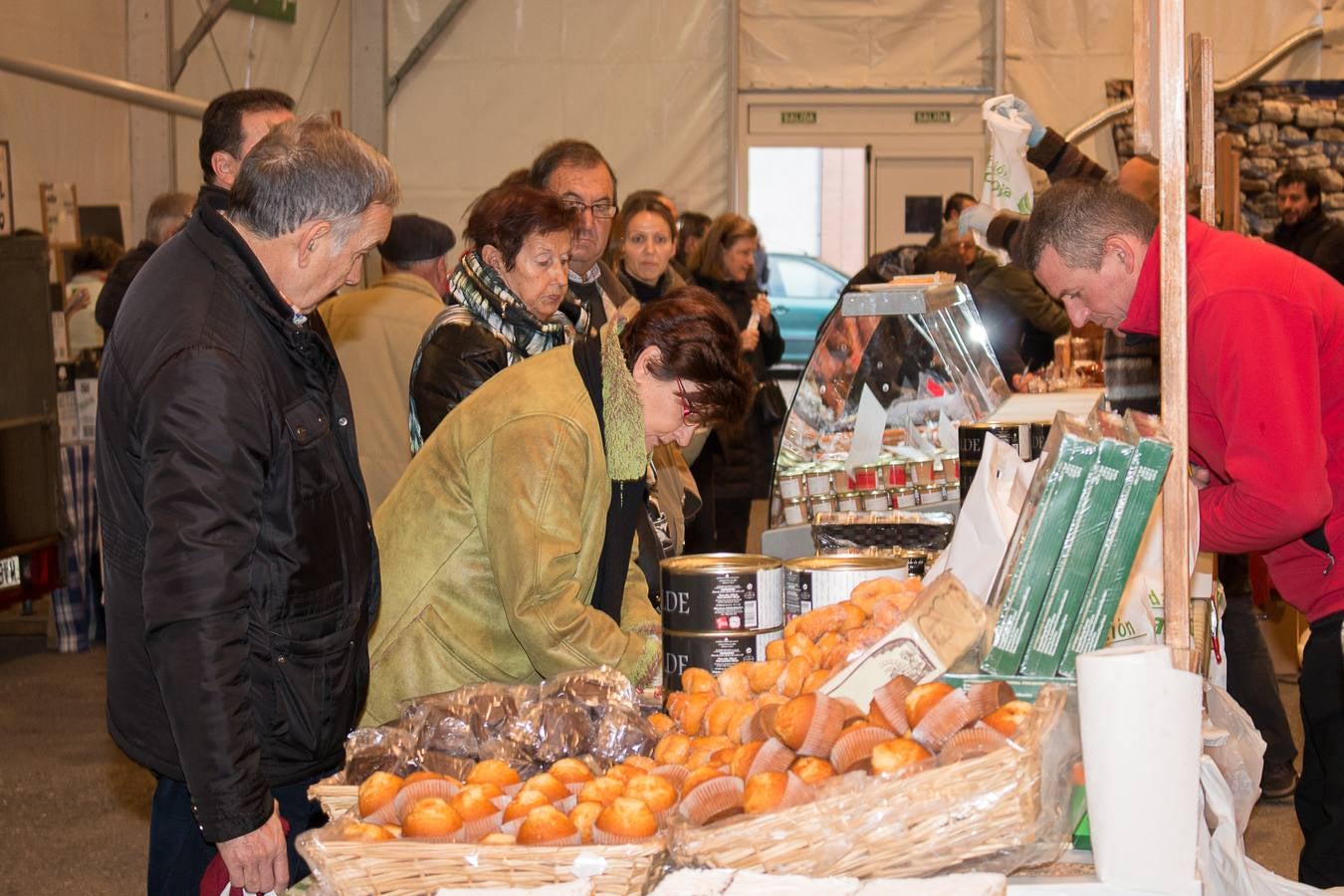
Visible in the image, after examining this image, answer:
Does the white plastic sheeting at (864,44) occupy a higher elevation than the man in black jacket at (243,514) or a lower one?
higher

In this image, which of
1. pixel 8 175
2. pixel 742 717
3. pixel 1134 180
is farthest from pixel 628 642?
pixel 8 175

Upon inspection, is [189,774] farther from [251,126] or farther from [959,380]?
[959,380]

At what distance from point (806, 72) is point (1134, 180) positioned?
6891 millimetres

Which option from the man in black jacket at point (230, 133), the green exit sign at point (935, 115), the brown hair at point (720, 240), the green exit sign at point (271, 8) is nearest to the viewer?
the man in black jacket at point (230, 133)

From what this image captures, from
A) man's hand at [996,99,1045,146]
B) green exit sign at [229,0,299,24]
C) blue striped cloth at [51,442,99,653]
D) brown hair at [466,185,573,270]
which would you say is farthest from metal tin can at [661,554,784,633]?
green exit sign at [229,0,299,24]

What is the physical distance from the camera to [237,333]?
195 cm

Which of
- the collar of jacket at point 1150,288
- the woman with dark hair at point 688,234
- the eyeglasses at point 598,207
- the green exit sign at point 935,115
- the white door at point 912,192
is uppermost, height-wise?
the green exit sign at point 935,115

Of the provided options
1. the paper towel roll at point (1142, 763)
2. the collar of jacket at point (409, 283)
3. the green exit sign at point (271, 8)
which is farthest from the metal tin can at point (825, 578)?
the green exit sign at point (271, 8)

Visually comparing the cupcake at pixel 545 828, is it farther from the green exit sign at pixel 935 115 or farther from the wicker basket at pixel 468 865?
the green exit sign at pixel 935 115

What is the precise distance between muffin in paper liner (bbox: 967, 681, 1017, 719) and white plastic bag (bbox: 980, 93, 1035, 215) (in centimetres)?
292

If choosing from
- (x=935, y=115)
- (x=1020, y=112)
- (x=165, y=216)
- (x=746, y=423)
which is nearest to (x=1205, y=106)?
(x=1020, y=112)

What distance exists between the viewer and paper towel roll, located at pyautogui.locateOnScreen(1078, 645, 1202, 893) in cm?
156

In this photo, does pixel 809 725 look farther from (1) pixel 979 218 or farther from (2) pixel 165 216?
(2) pixel 165 216

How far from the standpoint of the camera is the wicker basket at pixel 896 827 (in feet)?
5.02
